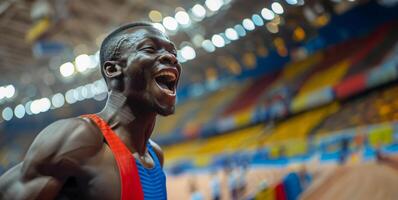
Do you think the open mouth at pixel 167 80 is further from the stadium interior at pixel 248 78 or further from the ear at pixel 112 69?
the stadium interior at pixel 248 78

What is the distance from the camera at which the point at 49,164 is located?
147 cm

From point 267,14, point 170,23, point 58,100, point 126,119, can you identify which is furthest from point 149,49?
point 58,100

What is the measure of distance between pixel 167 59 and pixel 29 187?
707mm

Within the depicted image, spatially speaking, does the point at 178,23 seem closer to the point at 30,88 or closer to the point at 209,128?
the point at 209,128

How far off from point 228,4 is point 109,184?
37.9ft

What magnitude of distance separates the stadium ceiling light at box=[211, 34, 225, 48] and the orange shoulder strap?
1368 centimetres

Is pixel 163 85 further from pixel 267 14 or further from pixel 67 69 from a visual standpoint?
pixel 67 69

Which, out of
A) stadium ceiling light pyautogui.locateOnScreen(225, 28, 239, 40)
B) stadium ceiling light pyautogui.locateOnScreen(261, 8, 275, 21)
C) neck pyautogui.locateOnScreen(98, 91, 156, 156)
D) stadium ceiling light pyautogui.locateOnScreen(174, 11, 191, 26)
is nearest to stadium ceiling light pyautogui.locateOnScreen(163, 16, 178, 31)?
stadium ceiling light pyautogui.locateOnScreen(174, 11, 191, 26)

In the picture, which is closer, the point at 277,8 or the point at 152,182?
A: the point at 152,182

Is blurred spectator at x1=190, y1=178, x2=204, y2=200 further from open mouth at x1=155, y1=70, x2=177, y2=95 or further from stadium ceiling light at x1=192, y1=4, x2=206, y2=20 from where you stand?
open mouth at x1=155, y1=70, x2=177, y2=95

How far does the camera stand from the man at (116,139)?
1.48 metres

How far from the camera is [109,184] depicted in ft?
5.14

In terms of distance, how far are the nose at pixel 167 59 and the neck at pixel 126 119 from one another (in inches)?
8.5

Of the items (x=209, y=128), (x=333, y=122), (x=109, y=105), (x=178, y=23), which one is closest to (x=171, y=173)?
(x=209, y=128)
